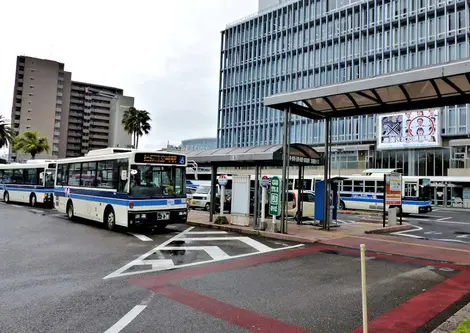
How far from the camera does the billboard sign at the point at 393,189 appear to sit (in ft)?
53.8

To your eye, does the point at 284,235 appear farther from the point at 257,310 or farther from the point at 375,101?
the point at 257,310

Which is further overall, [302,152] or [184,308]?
[302,152]

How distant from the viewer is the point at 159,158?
506 inches

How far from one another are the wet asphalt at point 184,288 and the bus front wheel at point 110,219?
286 cm

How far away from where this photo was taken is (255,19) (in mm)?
65500

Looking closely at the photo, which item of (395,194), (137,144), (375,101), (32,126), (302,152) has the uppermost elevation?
(32,126)

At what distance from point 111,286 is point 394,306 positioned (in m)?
4.66

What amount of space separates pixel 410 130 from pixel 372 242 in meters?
37.5

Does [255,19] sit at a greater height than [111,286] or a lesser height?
greater

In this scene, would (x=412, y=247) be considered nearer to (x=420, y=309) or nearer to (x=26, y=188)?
(x=420, y=309)

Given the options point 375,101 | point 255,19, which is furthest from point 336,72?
point 375,101

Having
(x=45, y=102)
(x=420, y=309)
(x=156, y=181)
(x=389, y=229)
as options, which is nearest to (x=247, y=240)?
(x=156, y=181)

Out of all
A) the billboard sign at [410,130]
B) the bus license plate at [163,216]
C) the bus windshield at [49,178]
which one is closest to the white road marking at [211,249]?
the bus license plate at [163,216]

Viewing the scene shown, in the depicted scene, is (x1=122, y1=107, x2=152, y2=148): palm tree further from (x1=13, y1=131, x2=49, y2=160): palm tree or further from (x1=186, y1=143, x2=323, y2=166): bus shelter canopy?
(x1=186, y1=143, x2=323, y2=166): bus shelter canopy
